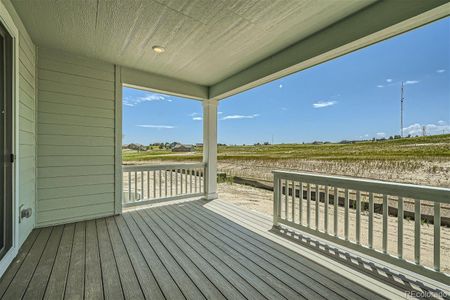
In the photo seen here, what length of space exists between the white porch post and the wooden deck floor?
5.64ft

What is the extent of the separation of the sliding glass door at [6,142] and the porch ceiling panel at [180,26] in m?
0.52

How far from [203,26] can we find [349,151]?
2.30 meters

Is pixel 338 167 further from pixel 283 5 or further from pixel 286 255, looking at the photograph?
pixel 283 5

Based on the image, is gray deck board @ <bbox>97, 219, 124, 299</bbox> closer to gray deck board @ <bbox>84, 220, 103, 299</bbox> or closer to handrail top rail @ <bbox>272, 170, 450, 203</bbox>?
gray deck board @ <bbox>84, 220, 103, 299</bbox>

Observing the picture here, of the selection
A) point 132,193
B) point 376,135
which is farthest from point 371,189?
point 132,193

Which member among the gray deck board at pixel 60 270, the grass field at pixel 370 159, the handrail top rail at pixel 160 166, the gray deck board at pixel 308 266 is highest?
the grass field at pixel 370 159

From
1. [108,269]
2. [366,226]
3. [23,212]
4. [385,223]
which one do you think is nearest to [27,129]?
[23,212]

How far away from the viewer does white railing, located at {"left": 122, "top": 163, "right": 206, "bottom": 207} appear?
3.97 metres

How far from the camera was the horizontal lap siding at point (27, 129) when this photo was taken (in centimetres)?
231

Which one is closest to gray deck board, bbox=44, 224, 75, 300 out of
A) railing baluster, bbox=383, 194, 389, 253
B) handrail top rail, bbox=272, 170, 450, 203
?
handrail top rail, bbox=272, 170, 450, 203

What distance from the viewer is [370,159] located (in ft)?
7.67

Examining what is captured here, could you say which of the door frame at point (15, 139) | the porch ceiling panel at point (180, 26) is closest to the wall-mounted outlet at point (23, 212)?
the door frame at point (15, 139)

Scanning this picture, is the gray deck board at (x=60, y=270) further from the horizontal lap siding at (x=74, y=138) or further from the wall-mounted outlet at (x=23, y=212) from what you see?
the horizontal lap siding at (x=74, y=138)

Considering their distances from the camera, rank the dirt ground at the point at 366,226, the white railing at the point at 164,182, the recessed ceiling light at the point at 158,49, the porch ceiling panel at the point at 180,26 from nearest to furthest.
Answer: the porch ceiling panel at the point at 180,26
the dirt ground at the point at 366,226
the recessed ceiling light at the point at 158,49
the white railing at the point at 164,182
